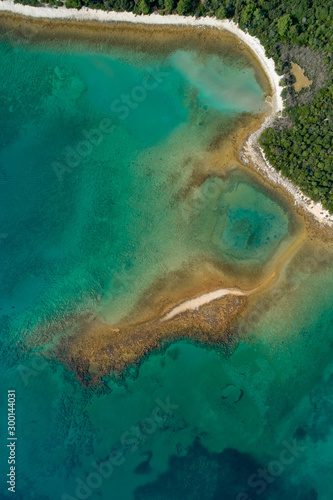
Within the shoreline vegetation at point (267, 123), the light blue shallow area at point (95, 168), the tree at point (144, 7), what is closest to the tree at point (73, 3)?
the shoreline vegetation at point (267, 123)

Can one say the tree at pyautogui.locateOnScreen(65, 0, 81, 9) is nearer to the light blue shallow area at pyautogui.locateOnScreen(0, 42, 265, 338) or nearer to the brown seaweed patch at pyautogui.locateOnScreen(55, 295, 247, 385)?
the light blue shallow area at pyautogui.locateOnScreen(0, 42, 265, 338)

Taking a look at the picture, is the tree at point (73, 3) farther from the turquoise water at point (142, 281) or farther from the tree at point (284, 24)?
the tree at point (284, 24)

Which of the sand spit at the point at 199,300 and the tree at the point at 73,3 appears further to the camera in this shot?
the sand spit at the point at 199,300

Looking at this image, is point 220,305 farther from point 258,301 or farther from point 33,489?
point 33,489

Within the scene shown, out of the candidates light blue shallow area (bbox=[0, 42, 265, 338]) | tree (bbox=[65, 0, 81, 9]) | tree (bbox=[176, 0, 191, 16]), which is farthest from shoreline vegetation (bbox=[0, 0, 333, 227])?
light blue shallow area (bbox=[0, 42, 265, 338])

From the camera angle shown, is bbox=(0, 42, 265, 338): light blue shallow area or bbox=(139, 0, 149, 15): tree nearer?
bbox=(139, 0, 149, 15): tree
